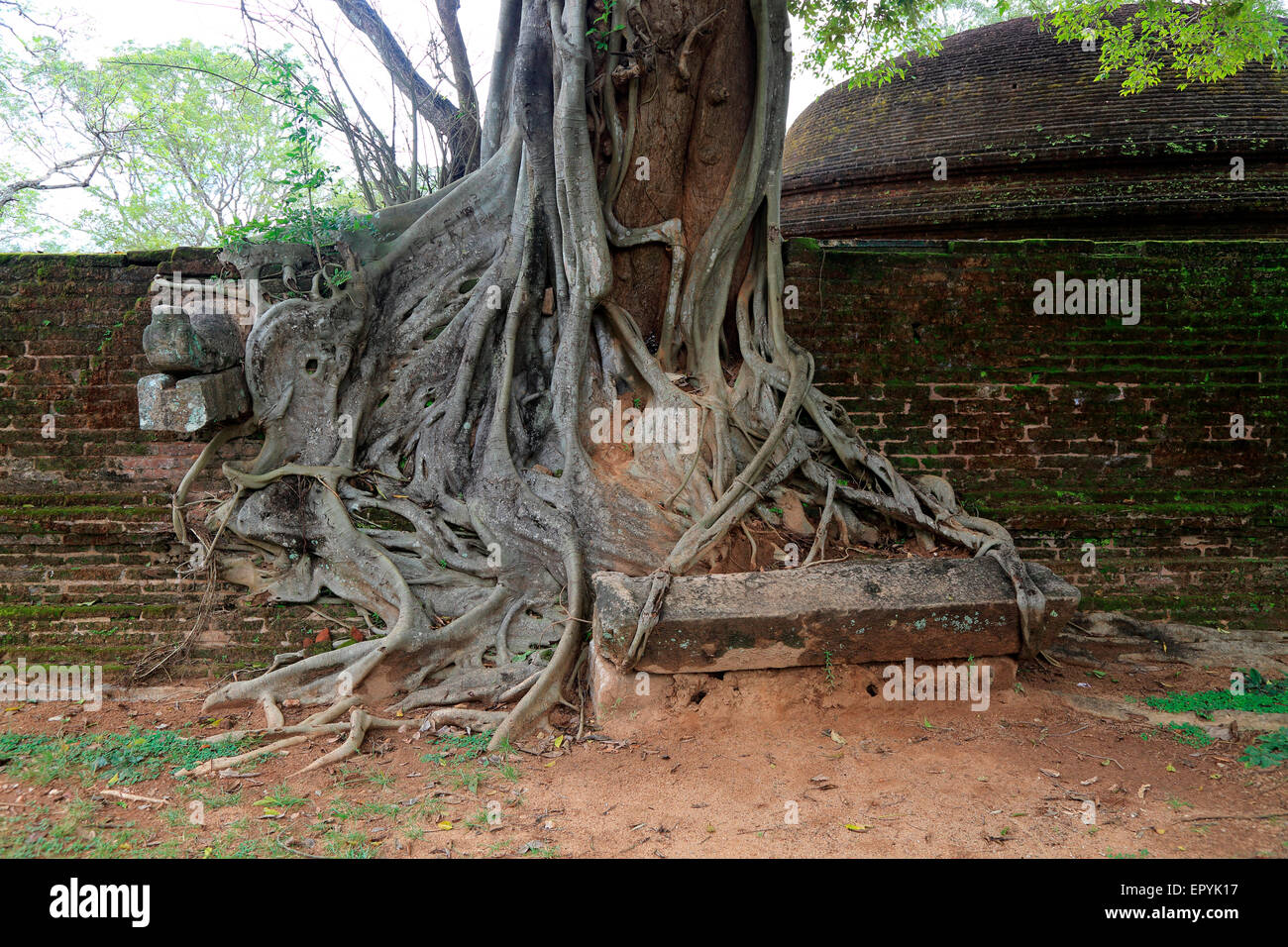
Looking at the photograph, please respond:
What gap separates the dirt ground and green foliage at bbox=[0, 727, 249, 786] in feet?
0.09

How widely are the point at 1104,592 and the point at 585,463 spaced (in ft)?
11.7

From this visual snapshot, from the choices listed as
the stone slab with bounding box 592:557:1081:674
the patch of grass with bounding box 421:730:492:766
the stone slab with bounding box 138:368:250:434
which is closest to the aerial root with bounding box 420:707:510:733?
the patch of grass with bounding box 421:730:492:766

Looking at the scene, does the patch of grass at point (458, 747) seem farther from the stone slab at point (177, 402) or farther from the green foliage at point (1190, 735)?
the green foliage at point (1190, 735)

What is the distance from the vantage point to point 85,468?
4566mm

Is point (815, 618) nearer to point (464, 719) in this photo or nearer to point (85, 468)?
point (464, 719)

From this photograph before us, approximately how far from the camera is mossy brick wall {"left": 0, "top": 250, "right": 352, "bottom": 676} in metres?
4.30

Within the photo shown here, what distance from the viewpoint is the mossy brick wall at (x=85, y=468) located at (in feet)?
14.1

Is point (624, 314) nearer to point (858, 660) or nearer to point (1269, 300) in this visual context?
point (858, 660)

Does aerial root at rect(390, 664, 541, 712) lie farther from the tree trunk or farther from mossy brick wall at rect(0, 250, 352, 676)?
mossy brick wall at rect(0, 250, 352, 676)

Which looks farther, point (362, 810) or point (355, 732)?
point (355, 732)

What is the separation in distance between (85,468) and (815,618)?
4363 mm

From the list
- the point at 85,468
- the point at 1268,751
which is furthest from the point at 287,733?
the point at 1268,751

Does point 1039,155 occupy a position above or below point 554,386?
above

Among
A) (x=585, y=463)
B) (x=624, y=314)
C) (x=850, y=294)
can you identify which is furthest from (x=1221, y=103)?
(x=585, y=463)
